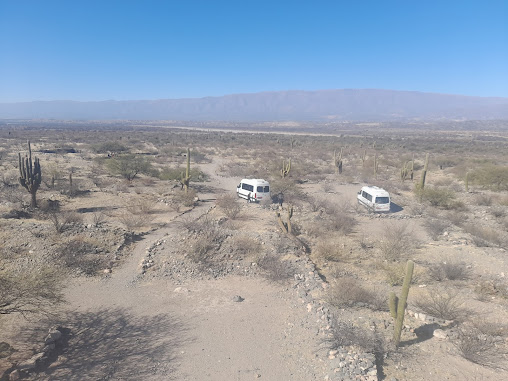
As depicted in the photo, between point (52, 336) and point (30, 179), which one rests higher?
point (30, 179)

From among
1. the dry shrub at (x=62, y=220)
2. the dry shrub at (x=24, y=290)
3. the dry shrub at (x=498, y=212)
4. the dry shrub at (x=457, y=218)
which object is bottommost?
the dry shrub at (x=457, y=218)

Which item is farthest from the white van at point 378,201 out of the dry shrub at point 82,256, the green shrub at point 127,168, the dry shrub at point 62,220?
the green shrub at point 127,168

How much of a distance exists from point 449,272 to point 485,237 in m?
6.04

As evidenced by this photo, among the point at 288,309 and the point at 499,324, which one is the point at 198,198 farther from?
the point at 499,324

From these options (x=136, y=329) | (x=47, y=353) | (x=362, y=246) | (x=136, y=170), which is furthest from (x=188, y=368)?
(x=136, y=170)

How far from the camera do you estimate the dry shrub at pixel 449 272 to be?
1123 cm

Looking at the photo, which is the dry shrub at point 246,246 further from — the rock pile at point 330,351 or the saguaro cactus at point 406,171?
the saguaro cactus at point 406,171

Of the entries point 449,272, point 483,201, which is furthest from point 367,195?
point 449,272

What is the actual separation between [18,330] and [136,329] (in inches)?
108

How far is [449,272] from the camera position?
11242 mm

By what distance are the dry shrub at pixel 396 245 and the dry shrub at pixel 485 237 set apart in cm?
281

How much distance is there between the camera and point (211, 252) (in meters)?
12.8

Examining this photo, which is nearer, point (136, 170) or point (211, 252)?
point (211, 252)

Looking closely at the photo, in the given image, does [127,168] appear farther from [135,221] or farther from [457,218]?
[457,218]
